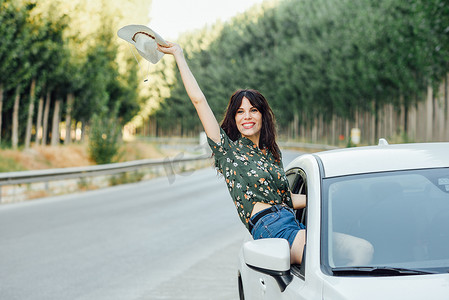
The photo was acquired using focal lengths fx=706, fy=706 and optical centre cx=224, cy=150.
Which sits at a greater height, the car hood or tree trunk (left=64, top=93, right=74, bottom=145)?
tree trunk (left=64, top=93, right=74, bottom=145)

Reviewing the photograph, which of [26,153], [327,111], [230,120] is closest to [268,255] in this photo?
[230,120]

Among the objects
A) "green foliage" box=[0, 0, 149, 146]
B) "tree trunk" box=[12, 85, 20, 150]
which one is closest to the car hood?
"green foliage" box=[0, 0, 149, 146]

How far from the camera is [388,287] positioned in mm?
2873

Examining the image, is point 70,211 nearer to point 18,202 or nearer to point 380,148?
point 18,202

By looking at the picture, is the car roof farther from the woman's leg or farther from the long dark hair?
the long dark hair

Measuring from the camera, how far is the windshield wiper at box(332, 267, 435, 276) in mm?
3080

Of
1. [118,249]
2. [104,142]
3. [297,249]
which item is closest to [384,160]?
[297,249]

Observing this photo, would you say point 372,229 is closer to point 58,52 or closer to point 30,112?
point 30,112

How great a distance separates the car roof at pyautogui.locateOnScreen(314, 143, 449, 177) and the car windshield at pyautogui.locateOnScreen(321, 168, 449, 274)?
0.12ft

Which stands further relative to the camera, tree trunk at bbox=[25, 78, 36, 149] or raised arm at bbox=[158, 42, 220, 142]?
tree trunk at bbox=[25, 78, 36, 149]

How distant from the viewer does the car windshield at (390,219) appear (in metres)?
3.26

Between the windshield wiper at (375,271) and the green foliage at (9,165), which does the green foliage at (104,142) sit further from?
the windshield wiper at (375,271)

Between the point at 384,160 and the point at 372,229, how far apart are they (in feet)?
Answer: 1.50

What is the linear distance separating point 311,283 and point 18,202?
1517 centimetres
